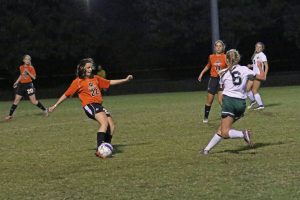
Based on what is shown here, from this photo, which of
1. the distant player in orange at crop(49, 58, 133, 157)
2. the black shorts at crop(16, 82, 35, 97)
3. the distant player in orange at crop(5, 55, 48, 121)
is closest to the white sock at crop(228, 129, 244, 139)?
the distant player in orange at crop(49, 58, 133, 157)

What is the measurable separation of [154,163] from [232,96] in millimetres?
1858

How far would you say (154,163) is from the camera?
942 cm

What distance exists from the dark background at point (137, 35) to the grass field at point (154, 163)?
27196 millimetres

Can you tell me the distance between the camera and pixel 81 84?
10.8m

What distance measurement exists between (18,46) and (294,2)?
67.1ft

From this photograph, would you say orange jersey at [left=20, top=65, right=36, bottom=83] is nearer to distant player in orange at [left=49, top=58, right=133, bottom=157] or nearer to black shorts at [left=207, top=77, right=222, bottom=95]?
black shorts at [left=207, top=77, right=222, bottom=95]

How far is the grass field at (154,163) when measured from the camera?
739 cm

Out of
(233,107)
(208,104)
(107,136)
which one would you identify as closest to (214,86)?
(208,104)

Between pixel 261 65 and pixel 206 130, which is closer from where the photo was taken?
pixel 206 130

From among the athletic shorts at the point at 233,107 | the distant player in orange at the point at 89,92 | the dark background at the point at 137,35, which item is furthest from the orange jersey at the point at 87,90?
the dark background at the point at 137,35

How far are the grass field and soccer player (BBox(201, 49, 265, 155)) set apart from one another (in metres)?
0.32

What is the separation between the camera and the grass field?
24.3 ft

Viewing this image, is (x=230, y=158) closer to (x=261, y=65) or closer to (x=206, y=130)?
(x=206, y=130)

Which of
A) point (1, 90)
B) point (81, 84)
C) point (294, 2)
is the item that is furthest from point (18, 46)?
point (81, 84)
